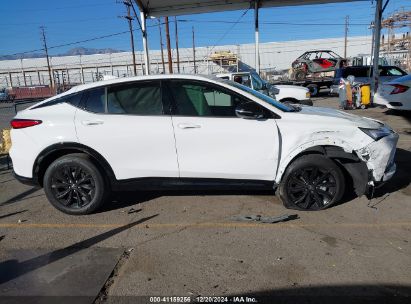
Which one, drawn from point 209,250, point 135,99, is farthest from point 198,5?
point 209,250

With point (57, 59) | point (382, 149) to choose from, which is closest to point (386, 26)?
point (382, 149)

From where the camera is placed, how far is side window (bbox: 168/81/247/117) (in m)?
4.88

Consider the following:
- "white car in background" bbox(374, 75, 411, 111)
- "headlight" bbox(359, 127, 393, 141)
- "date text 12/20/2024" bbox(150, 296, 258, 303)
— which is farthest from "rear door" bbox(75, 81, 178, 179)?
"white car in background" bbox(374, 75, 411, 111)

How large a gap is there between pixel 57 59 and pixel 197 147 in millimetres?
83175

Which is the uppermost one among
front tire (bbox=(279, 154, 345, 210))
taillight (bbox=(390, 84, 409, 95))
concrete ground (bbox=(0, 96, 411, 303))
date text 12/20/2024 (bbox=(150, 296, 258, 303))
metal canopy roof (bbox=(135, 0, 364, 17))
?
metal canopy roof (bbox=(135, 0, 364, 17))

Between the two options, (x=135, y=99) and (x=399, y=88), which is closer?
(x=135, y=99)

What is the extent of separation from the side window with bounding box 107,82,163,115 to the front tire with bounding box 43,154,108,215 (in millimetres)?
769

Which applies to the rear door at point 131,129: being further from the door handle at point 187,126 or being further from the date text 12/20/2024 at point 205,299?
the date text 12/20/2024 at point 205,299

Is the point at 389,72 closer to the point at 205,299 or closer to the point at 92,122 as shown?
the point at 92,122

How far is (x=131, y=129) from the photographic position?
4859 mm

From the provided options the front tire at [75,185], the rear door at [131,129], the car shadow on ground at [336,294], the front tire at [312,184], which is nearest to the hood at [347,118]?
the front tire at [312,184]

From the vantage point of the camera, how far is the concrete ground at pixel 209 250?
3311mm

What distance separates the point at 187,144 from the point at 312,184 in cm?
159

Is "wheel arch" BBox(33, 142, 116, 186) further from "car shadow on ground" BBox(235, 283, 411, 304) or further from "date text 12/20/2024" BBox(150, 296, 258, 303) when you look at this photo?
"car shadow on ground" BBox(235, 283, 411, 304)
